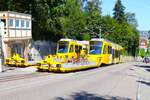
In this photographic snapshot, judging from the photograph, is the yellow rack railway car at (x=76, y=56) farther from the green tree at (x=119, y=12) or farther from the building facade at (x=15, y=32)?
the green tree at (x=119, y=12)

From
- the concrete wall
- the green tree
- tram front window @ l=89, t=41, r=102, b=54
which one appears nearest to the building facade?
the concrete wall

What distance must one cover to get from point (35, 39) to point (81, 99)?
144ft

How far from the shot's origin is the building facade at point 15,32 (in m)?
43.8

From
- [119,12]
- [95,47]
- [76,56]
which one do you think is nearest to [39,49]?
[95,47]

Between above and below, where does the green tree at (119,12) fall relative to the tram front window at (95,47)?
above

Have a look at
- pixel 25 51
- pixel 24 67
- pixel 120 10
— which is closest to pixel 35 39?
pixel 25 51

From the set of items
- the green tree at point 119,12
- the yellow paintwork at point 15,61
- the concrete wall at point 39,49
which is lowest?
the yellow paintwork at point 15,61

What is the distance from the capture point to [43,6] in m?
55.8

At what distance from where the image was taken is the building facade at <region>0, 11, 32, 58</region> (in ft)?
144

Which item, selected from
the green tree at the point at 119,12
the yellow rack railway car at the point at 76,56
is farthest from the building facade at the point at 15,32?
the green tree at the point at 119,12

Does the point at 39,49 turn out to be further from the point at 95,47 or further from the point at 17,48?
the point at 95,47

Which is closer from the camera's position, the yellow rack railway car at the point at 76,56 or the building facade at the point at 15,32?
the yellow rack railway car at the point at 76,56

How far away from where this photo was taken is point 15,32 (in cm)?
4566

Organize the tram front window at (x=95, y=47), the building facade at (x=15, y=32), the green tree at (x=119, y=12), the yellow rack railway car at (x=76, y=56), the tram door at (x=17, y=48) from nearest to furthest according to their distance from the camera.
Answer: the yellow rack railway car at (x=76, y=56) < the building facade at (x=15, y=32) < the tram front window at (x=95, y=47) < the tram door at (x=17, y=48) < the green tree at (x=119, y=12)
